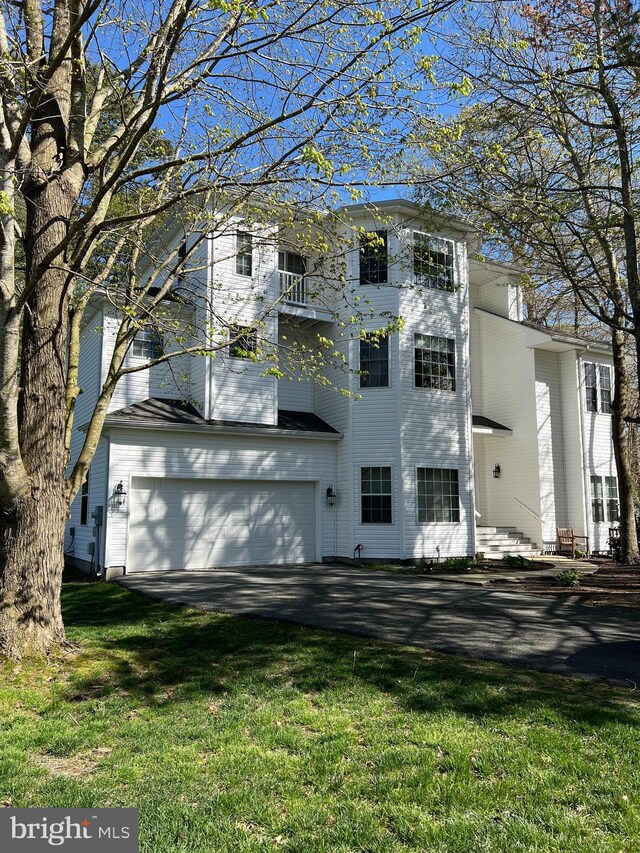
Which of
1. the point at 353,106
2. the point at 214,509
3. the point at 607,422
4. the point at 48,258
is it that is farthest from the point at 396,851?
the point at 607,422

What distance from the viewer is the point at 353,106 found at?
6199mm

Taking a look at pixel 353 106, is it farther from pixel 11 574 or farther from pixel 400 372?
pixel 400 372

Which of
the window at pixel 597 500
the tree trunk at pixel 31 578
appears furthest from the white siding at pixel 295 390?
the tree trunk at pixel 31 578

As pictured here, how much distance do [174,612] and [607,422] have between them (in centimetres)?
1636

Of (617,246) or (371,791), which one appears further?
(617,246)

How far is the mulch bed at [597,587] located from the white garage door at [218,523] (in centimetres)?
562

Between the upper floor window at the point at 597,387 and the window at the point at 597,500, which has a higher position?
the upper floor window at the point at 597,387

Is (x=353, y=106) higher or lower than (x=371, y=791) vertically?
higher

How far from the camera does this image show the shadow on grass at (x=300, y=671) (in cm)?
495

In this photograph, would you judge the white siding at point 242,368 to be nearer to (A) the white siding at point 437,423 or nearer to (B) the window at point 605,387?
(A) the white siding at point 437,423

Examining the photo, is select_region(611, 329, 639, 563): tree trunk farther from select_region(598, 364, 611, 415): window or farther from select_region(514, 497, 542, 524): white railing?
select_region(598, 364, 611, 415): window

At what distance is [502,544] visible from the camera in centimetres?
1766

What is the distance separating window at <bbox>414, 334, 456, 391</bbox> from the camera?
1642 centimetres

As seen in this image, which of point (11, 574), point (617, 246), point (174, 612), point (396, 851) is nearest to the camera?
point (396, 851)
